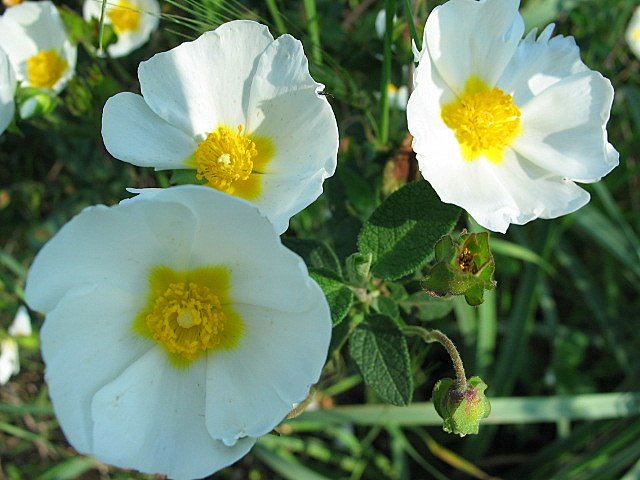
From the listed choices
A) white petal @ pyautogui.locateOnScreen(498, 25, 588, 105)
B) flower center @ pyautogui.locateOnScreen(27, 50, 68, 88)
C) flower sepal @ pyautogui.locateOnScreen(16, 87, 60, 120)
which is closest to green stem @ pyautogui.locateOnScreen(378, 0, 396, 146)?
white petal @ pyautogui.locateOnScreen(498, 25, 588, 105)

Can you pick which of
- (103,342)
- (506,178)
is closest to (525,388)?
(506,178)

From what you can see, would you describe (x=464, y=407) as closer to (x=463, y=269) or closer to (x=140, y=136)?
(x=463, y=269)

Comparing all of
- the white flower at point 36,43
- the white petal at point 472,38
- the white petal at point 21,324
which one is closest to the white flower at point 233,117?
the white petal at point 472,38

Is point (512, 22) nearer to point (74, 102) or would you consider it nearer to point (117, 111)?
→ point (117, 111)

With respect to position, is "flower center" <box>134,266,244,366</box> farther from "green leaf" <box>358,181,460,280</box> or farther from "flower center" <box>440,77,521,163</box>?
"flower center" <box>440,77,521,163</box>

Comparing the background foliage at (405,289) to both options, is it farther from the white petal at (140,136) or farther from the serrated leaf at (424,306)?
the white petal at (140,136)

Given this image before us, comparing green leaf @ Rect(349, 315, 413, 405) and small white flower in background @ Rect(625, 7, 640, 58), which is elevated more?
green leaf @ Rect(349, 315, 413, 405)
